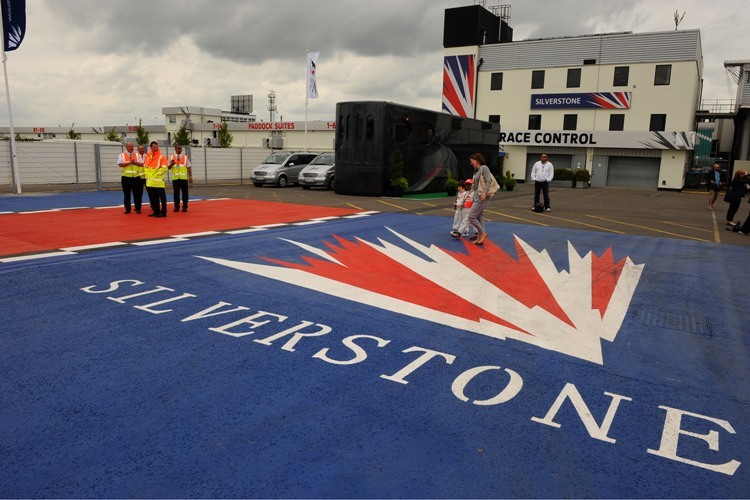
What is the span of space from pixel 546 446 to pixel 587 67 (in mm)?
42450

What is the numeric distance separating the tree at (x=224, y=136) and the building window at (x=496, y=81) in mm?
29120

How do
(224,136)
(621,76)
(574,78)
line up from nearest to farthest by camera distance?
(621,76) → (574,78) → (224,136)

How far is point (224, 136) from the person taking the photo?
59188 millimetres

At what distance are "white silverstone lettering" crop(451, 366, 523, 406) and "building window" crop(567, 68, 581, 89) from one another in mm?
41392

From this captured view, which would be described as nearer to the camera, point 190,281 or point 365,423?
point 365,423

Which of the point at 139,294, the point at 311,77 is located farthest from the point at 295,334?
the point at 311,77

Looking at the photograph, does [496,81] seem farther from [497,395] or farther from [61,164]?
[497,395]

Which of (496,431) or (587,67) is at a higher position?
(587,67)

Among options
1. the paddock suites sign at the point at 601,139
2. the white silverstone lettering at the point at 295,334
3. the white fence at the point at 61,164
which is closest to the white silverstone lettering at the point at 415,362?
the white silverstone lettering at the point at 295,334

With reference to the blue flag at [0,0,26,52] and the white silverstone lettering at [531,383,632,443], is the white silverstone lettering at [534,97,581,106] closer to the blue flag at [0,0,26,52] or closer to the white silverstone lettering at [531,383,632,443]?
the blue flag at [0,0,26,52]

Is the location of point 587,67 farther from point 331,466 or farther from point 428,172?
point 331,466

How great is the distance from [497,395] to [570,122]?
41.6 meters

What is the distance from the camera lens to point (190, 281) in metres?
6.64

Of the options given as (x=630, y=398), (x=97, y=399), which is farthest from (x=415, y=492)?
(x=97, y=399)
